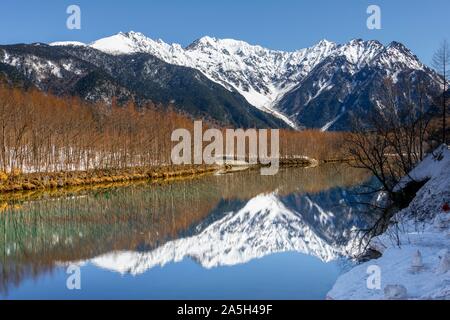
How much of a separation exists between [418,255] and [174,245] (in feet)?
43.2

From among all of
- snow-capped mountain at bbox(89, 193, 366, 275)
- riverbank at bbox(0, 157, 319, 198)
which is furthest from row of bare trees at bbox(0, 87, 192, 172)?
snow-capped mountain at bbox(89, 193, 366, 275)

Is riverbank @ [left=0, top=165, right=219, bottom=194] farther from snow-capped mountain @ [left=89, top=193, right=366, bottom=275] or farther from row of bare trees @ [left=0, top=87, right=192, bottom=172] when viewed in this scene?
snow-capped mountain @ [left=89, top=193, right=366, bottom=275]

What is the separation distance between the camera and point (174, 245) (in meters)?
21.7

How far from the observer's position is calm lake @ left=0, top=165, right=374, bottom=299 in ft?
48.5

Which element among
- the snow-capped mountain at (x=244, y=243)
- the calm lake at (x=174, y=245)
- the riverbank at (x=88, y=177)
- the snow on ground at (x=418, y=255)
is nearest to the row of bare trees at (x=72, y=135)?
the riverbank at (x=88, y=177)

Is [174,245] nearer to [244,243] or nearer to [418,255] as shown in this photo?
[244,243]

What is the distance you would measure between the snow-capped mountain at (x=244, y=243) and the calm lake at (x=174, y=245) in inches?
2.1

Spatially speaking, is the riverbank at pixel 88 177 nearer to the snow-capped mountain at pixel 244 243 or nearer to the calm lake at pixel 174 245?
the calm lake at pixel 174 245

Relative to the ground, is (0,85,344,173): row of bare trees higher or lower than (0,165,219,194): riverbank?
higher

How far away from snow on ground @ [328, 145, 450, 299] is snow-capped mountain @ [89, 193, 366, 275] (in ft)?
10.3

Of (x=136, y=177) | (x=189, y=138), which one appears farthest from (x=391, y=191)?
(x=189, y=138)

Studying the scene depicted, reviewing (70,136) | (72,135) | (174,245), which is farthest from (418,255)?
(72,135)

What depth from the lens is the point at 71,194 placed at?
3991cm
